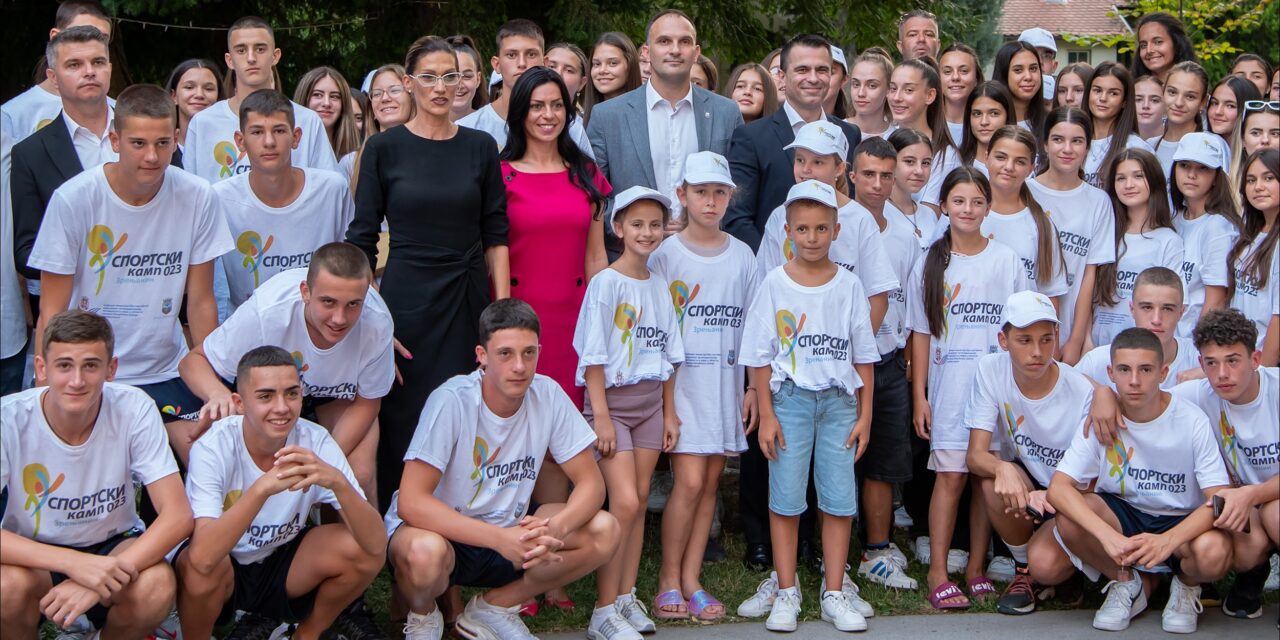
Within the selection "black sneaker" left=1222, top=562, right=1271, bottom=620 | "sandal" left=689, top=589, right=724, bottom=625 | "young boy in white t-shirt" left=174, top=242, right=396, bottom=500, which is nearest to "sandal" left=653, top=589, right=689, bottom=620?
"sandal" left=689, top=589, right=724, bottom=625

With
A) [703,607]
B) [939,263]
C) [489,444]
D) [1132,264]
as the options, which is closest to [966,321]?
[939,263]

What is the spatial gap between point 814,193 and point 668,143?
105 cm

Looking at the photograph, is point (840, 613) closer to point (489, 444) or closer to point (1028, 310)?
point (1028, 310)

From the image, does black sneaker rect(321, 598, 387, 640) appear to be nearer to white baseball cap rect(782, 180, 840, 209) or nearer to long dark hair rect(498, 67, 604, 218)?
long dark hair rect(498, 67, 604, 218)

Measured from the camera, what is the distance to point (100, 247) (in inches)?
198

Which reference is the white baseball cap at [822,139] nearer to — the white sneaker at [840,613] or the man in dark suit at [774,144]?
the man in dark suit at [774,144]

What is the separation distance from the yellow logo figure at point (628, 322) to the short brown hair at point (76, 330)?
1.94 m

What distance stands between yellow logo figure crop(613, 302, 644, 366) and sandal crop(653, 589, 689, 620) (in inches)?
38.8

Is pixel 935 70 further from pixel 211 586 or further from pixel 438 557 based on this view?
pixel 211 586

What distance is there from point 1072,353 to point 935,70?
1.76 m

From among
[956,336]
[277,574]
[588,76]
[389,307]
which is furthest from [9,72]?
[956,336]

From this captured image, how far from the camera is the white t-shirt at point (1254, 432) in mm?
5438

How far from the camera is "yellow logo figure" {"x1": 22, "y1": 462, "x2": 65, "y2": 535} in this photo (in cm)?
447

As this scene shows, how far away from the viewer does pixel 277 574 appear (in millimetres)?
4848
